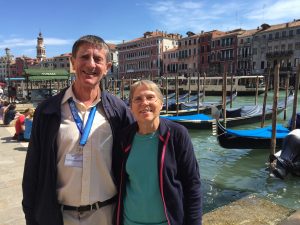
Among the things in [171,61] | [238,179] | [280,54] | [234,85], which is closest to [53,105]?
[238,179]

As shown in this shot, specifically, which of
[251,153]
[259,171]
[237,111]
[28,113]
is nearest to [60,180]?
[28,113]

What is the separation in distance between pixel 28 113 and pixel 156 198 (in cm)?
582

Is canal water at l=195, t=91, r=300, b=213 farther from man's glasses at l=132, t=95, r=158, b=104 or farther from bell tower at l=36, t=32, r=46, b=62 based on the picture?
bell tower at l=36, t=32, r=46, b=62

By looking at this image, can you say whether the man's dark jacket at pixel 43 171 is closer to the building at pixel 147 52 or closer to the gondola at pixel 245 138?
the gondola at pixel 245 138

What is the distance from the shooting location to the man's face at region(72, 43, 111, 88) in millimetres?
1519

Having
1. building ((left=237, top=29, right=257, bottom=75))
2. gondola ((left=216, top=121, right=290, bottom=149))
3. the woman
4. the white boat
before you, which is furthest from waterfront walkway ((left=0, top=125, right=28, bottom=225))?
building ((left=237, top=29, right=257, bottom=75))

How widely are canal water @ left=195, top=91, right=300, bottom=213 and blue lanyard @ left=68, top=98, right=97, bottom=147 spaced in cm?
339

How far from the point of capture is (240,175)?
6.82 m

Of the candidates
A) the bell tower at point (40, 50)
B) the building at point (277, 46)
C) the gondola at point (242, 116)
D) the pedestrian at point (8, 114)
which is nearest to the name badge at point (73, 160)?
the pedestrian at point (8, 114)

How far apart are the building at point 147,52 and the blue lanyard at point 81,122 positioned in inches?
2195

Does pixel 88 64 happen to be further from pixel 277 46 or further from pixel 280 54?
pixel 277 46

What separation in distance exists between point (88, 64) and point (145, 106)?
0.31 m

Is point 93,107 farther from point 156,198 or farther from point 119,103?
point 156,198

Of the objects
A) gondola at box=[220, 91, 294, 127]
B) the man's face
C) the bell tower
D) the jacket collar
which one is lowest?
gondola at box=[220, 91, 294, 127]
